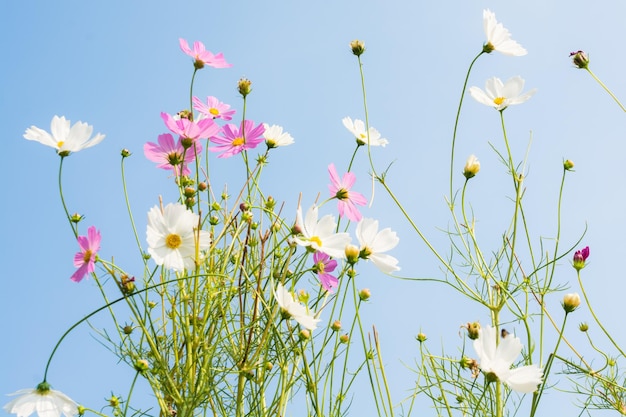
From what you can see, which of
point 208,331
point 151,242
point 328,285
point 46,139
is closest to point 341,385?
point 328,285

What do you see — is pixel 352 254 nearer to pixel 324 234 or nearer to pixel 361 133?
pixel 324 234

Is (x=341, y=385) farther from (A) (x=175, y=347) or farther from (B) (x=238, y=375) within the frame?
(A) (x=175, y=347)

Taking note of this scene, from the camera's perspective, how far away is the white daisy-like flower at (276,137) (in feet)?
4.88

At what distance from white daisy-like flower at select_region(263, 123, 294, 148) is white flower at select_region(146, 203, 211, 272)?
0.46 metres

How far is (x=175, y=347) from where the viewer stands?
1224 millimetres

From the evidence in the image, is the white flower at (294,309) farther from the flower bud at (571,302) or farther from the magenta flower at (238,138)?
the flower bud at (571,302)

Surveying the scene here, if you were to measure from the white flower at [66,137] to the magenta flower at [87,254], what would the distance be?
0.20 meters

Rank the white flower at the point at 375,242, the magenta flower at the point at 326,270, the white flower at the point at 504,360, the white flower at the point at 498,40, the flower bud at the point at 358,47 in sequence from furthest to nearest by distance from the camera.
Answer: the flower bud at the point at 358,47 → the white flower at the point at 498,40 → the magenta flower at the point at 326,270 → the white flower at the point at 375,242 → the white flower at the point at 504,360

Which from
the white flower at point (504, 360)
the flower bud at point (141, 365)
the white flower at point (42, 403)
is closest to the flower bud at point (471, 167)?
the white flower at point (504, 360)

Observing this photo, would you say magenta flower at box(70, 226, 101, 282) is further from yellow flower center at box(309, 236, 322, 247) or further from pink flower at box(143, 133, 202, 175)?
yellow flower center at box(309, 236, 322, 247)

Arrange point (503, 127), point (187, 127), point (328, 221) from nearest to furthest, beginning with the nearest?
point (328, 221) < point (187, 127) < point (503, 127)

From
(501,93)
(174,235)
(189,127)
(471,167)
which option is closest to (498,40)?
(501,93)

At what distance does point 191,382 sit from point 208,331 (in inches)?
4.9

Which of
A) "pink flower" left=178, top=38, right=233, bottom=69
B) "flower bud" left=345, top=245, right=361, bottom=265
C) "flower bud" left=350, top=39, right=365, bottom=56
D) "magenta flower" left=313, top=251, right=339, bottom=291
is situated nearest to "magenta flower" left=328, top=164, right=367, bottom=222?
"magenta flower" left=313, top=251, right=339, bottom=291
